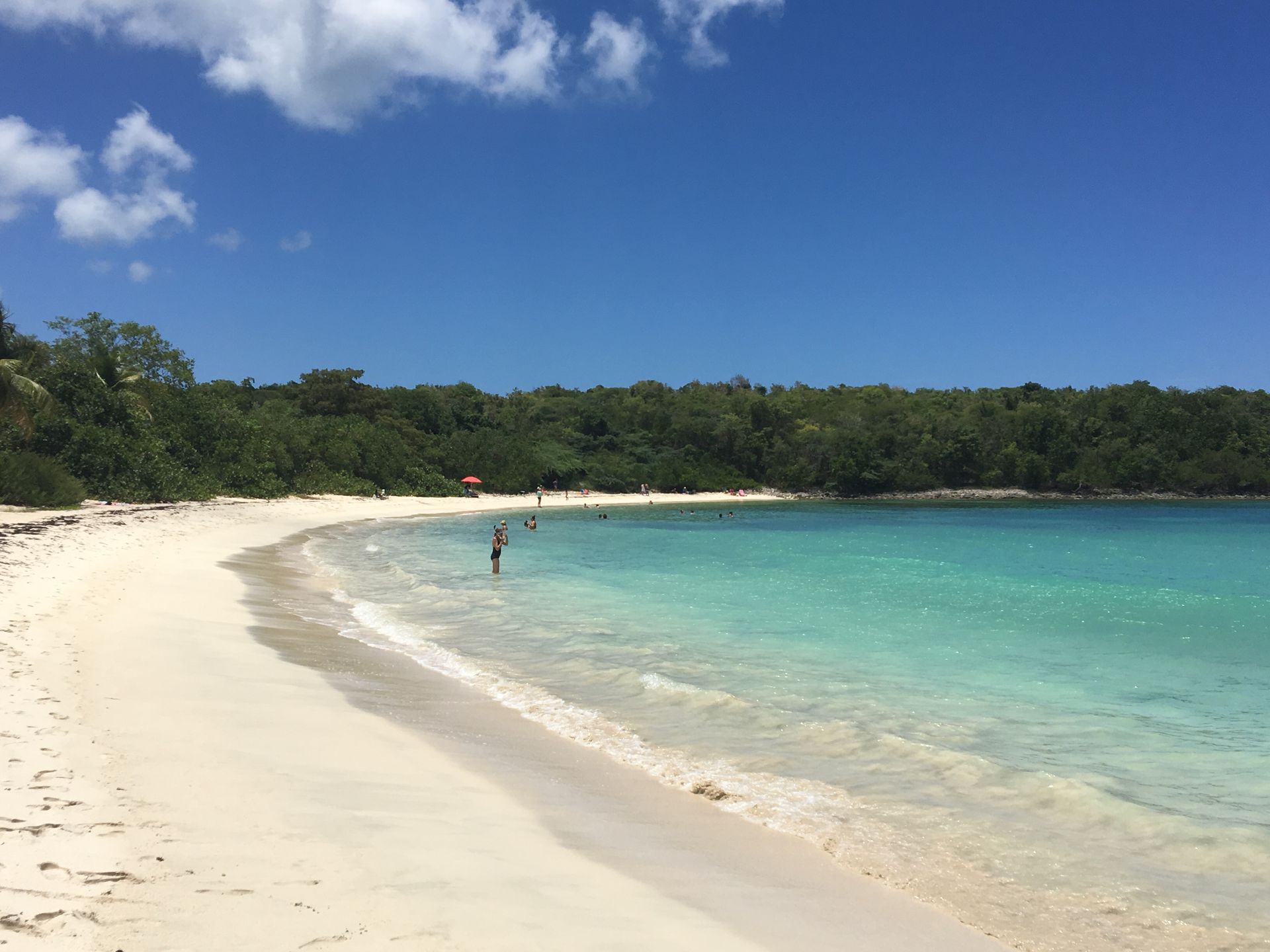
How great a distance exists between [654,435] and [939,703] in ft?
277

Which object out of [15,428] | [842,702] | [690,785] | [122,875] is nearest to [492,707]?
[690,785]

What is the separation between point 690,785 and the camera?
661 centimetres

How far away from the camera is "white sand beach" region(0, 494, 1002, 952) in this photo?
11.6 ft

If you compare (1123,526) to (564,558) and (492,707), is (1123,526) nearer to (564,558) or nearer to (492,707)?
(564,558)

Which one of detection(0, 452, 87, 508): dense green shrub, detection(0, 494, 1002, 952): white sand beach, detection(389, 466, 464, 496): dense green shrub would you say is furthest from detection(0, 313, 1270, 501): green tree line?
detection(0, 494, 1002, 952): white sand beach

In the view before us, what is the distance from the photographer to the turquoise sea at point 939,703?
5.25 metres

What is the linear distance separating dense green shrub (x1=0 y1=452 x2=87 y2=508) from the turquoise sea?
403 inches

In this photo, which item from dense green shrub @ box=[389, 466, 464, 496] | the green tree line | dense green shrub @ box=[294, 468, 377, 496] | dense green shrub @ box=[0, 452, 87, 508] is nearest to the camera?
dense green shrub @ box=[0, 452, 87, 508]

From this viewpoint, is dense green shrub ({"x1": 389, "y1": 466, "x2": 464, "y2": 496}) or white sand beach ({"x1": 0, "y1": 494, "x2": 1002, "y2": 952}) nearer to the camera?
white sand beach ({"x1": 0, "y1": 494, "x2": 1002, "y2": 952})

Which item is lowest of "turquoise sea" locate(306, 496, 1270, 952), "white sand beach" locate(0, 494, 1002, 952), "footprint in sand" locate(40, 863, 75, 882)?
"turquoise sea" locate(306, 496, 1270, 952)

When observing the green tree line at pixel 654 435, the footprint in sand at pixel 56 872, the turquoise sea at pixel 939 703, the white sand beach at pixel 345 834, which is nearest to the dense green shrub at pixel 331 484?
the green tree line at pixel 654 435

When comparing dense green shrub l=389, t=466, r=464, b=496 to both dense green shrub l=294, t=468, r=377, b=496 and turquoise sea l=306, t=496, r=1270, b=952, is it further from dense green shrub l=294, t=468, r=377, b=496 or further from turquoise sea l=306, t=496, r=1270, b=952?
turquoise sea l=306, t=496, r=1270, b=952

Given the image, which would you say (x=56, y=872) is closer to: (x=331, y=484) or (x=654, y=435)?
(x=331, y=484)

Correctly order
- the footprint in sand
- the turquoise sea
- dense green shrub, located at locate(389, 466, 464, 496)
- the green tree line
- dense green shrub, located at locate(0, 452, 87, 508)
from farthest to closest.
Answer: dense green shrub, located at locate(389, 466, 464, 496) < the green tree line < dense green shrub, located at locate(0, 452, 87, 508) < the turquoise sea < the footprint in sand
